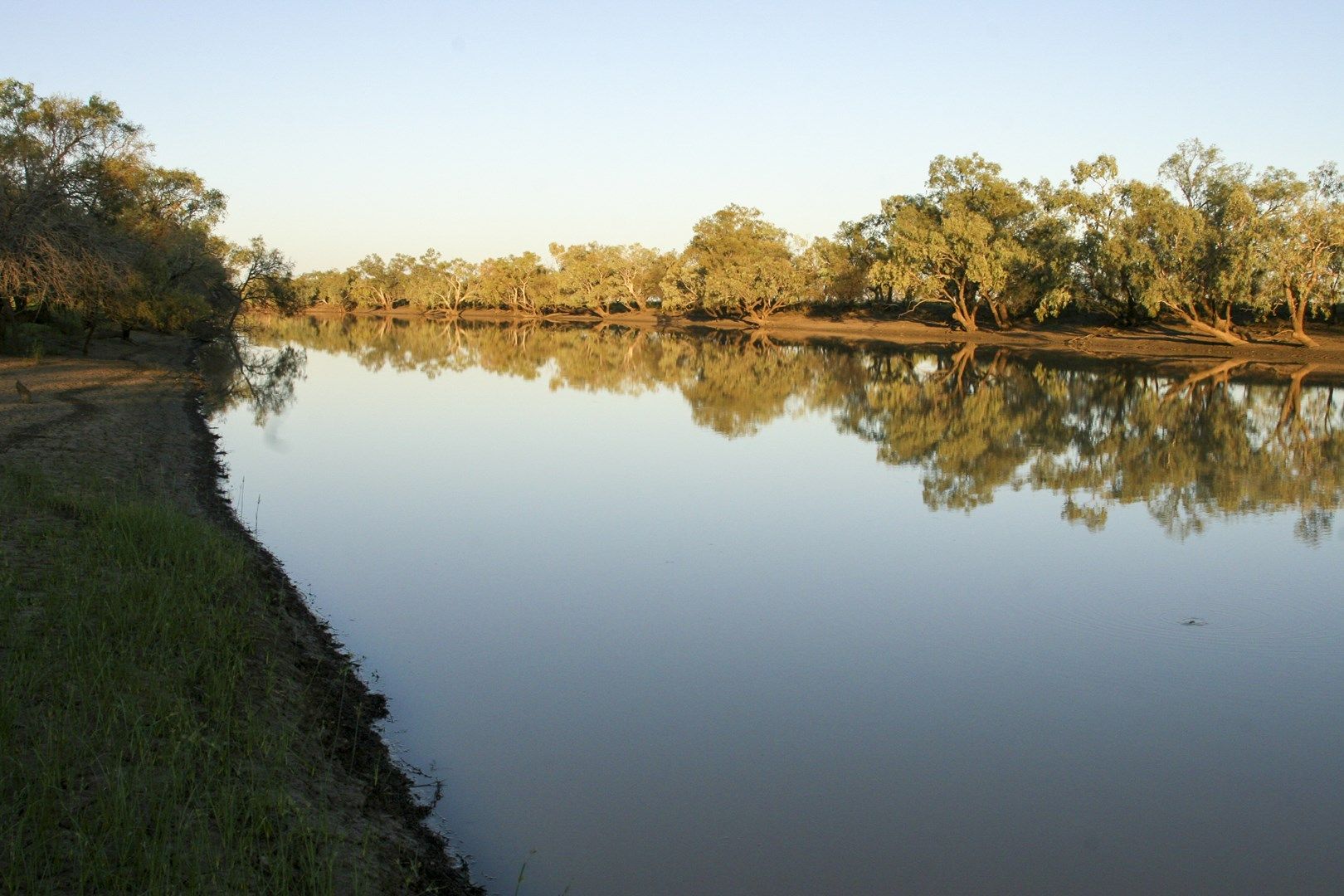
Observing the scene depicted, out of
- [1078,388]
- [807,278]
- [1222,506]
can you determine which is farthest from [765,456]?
[807,278]

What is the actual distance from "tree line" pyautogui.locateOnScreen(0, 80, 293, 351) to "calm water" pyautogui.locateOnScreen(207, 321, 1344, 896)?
461cm

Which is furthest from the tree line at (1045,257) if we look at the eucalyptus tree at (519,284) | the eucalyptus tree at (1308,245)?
the eucalyptus tree at (519,284)

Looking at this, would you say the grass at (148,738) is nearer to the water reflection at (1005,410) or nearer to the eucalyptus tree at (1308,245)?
the water reflection at (1005,410)

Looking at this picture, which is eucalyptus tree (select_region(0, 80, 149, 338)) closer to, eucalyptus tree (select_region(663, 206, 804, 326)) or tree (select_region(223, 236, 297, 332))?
tree (select_region(223, 236, 297, 332))

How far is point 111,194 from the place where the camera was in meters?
31.0

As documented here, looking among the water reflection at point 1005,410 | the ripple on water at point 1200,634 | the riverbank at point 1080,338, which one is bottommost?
the ripple on water at point 1200,634

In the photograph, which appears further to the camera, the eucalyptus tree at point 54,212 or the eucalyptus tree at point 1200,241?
the eucalyptus tree at point 1200,241

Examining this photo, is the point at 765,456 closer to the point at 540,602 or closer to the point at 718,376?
the point at 540,602

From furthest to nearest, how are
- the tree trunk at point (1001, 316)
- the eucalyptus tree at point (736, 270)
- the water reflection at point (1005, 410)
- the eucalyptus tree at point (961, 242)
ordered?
the eucalyptus tree at point (736, 270) → the tree trunk at point (1001, 316) → the eucalyptus tree at point (961, 242) → the water reflection at point (1005, 410)

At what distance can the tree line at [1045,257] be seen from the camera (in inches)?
1457

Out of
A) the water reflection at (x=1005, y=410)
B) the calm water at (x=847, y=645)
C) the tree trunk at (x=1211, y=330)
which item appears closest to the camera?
the calm water at (x=847, y=645)

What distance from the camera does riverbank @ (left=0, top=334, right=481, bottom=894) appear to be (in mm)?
4156

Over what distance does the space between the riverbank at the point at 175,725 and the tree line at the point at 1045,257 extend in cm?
3766

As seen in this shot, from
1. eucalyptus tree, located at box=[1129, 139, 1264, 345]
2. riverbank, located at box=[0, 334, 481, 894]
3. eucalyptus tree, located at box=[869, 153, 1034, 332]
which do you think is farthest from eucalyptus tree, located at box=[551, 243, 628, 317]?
riverbank, located at box=[0, 334, 481, 894]
